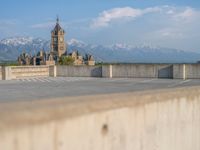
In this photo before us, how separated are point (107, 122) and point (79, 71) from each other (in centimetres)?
3724

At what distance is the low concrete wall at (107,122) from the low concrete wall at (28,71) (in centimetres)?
3249

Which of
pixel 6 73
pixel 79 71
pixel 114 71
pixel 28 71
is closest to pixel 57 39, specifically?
pixel 79 71

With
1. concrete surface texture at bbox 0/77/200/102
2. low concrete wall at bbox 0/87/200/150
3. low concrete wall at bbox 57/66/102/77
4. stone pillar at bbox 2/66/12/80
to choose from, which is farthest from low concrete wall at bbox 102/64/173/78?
low concrete wall at bbox 0/87/200/150

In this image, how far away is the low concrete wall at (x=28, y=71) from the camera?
38719 mm

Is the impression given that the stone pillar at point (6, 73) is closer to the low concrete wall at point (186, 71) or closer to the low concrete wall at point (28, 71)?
the low concrete wall at point (28, 71)

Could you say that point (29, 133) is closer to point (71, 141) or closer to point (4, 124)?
point (4, 124)

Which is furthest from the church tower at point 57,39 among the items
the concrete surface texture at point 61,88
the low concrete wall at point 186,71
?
the concrete surface texture at point 61,88

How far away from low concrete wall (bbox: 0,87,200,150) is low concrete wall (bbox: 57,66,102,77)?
3389 centimetres

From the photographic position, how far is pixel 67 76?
42.4 meters

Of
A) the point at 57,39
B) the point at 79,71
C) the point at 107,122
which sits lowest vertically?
the point at 79,71

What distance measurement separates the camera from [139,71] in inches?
1540

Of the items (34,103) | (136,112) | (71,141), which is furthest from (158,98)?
(34,103)

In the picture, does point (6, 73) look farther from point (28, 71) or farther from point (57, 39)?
point (57, 39)

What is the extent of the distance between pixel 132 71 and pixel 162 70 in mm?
2895
